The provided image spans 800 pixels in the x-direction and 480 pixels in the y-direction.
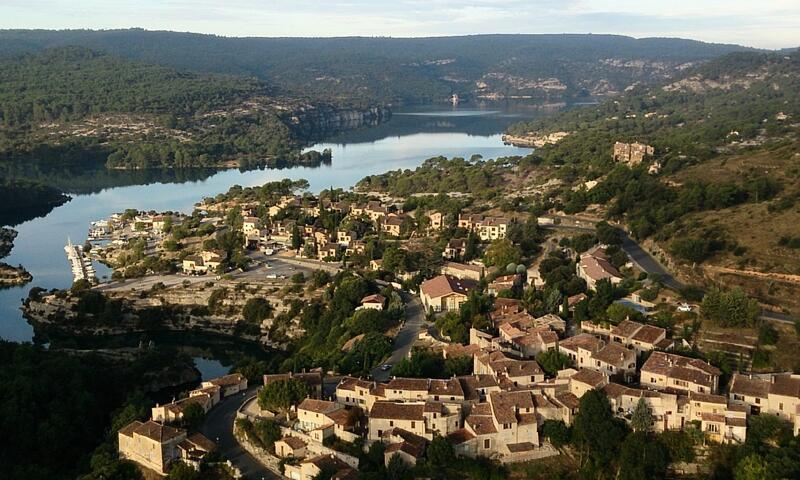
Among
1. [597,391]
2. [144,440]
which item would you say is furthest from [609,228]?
[144,440]

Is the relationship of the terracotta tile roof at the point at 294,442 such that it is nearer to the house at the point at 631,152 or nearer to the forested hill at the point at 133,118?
the house at the point at 631,152

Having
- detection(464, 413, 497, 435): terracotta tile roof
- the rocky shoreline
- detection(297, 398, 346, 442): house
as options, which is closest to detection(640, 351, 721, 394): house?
detection(464, 413, 497, 435): terracotta tile roof

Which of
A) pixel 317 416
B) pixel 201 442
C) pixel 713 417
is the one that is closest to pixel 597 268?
pixel 713 417

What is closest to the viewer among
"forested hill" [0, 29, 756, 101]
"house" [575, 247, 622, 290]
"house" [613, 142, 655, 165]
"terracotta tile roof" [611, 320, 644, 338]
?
"terracotta tile roof" [611, 320, 644, 338]

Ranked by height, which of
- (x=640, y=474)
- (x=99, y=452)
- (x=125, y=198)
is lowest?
(x=125, y=198)

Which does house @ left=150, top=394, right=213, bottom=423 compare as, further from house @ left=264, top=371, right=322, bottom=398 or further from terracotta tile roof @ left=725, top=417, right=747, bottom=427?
terracotta tile roof @ left=725, top=417, right=747, bottom=427

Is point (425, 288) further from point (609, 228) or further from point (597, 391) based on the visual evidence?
point (597, 391)

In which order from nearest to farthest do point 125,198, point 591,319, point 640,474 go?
point 640,474
point 591,319
point 125,198
